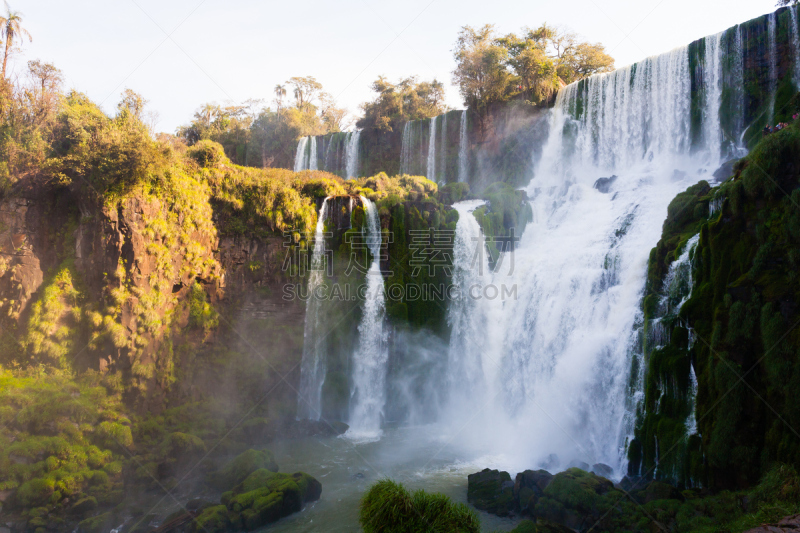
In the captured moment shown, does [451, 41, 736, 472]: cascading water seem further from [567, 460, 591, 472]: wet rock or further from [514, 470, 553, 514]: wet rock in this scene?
[514, 470, 553, 514]: wet rock

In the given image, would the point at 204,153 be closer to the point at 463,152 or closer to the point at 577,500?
the point at 463,152

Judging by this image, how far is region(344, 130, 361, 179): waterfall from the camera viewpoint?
1420 inches

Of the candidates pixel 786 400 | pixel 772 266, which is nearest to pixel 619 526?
pixel 786 400

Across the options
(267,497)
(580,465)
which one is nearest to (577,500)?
(580,465)

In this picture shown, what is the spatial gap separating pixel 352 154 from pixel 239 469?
1025 inches

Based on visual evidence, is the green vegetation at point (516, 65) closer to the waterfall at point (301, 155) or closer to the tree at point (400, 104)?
the tree at point (400, 104)

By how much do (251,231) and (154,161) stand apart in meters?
5.05

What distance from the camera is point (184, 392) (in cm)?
1927

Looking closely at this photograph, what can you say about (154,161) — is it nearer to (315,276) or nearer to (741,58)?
(315,276)

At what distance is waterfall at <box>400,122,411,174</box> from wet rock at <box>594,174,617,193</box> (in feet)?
47.1

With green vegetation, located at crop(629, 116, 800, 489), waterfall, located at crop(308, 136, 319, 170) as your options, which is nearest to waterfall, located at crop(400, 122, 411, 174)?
waterfall, located at crop(308, 136, 319, 170)

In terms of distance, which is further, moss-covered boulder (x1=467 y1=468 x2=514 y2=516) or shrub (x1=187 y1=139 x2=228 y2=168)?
shrub (x1=187 y1=139 x2=228 y2=168)

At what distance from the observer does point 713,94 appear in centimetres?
2309

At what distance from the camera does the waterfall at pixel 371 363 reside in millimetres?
21469
